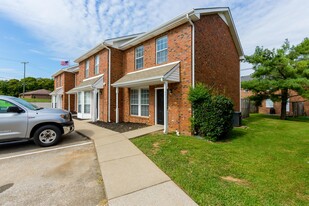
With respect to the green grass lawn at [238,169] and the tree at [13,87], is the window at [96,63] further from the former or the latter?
the tree at [13,87]

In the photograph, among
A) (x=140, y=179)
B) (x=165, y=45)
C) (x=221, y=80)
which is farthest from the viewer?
(x=221, y=80)

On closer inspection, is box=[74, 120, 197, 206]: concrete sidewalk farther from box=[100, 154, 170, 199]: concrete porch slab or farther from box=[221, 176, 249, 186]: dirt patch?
box=[221, 176, 249, 186]: dirt patch

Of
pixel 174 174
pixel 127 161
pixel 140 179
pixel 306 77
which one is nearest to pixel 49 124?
pixel 127 161

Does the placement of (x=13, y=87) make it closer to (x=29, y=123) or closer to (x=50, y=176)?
(x=29, y=123)

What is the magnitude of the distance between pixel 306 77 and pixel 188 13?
11379mm

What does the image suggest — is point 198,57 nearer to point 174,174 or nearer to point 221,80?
point 221,80

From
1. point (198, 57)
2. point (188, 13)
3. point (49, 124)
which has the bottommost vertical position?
point (49, 124)

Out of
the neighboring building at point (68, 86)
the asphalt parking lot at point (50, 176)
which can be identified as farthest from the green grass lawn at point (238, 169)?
the neighboring building at point (68, 86)

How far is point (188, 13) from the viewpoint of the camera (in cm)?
784

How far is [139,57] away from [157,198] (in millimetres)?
9963

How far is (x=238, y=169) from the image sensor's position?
4.25m

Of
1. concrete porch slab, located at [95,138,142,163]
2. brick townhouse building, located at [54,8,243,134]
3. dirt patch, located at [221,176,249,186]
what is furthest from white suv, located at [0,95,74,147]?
dirt patch, located at [221,176,249,186]

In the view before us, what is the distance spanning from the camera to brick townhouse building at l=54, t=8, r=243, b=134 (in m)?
8.34

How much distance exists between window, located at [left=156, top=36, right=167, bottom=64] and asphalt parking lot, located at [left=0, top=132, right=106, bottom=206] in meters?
6.33
